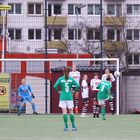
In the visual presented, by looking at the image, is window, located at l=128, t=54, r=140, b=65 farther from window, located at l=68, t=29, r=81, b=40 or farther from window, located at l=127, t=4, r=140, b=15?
window, located at l=68, t=29, r=81, b=40

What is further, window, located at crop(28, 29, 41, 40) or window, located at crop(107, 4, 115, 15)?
window, located at crop(107, 4, 115, 15)

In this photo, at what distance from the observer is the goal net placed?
3108 centimetres

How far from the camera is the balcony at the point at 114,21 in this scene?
54.2 metres

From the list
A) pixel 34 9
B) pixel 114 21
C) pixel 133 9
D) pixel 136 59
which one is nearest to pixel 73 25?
pixel 114 21

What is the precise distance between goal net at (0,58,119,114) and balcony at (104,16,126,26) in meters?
21.5

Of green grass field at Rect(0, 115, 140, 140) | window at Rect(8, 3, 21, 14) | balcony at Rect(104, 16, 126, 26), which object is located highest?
window at Rect(8, 3, 21, 14)

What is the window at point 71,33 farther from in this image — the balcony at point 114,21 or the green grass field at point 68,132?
the green grass field at point 68,132

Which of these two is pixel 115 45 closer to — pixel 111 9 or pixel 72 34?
pixel 72 34

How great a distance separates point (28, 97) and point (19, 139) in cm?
1292

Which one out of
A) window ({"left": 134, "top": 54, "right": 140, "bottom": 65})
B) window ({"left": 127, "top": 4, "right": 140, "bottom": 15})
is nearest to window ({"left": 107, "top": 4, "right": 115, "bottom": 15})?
window ({"left": 127, "top": 4, "right": 140, "bottom": 15})

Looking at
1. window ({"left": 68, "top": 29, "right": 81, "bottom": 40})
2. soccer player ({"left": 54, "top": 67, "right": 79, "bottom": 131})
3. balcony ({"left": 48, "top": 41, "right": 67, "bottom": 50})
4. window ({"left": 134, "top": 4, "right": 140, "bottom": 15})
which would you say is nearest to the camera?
soccer player ({"left": 54, "top": 67, "right": 79, "bottom": 131})

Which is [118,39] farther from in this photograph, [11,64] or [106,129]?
[106,129]

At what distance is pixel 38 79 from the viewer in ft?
105

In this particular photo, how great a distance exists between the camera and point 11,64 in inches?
1314
